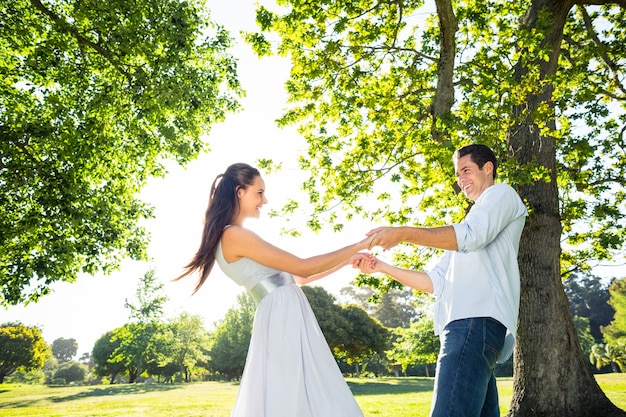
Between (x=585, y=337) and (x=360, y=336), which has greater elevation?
(x=585, y=337)

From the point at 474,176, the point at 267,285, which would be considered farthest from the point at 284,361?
the point at 474,176

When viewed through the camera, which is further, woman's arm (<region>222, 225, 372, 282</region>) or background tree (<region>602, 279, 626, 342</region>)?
background tree (<region>602, 279, 626, 342</region>)

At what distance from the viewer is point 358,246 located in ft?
12.4

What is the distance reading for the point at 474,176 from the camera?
3.81 meters

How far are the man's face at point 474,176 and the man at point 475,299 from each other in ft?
1.17

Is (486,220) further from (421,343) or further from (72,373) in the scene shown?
(72,373)

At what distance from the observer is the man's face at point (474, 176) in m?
3.81

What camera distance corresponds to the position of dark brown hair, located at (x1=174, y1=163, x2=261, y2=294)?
375cm

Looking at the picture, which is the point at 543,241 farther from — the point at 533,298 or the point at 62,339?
the point at 62,339

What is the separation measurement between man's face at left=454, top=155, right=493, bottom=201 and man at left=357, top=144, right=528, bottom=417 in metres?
0.36

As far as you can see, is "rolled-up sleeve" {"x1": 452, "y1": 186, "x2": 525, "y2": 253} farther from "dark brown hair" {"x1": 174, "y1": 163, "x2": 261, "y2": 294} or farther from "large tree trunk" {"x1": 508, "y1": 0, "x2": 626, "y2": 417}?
"large tree trunk" {"x1": 508, "y1": 0, "x2": 626, "y2": 417}

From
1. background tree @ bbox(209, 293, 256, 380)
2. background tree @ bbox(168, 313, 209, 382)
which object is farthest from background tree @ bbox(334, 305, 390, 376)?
background tree @ bbox(168, 313, 209, 382)

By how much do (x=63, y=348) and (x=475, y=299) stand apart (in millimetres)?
130275

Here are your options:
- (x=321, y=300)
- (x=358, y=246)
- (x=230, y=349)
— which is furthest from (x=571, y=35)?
(x=230, y=349)
